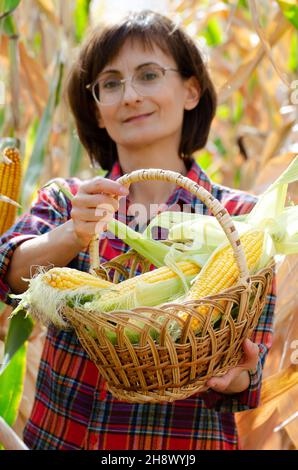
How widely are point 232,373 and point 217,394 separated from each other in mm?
142

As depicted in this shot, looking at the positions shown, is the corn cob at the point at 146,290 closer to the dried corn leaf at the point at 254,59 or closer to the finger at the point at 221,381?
the finger at the point at 221,381

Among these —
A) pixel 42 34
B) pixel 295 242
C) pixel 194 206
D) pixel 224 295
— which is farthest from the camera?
pixel 42 34

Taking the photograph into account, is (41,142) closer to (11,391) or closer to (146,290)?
(11,391)

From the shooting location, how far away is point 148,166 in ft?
4.85

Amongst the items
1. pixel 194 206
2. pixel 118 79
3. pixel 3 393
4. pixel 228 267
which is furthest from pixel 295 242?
pixel 3 393

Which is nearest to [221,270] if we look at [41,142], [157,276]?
[157,276]

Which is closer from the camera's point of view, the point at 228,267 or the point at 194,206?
the point at 228,267

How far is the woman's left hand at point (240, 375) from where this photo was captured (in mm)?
1143

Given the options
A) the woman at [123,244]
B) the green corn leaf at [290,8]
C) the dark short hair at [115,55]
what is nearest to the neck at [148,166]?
the woman at [123,244]

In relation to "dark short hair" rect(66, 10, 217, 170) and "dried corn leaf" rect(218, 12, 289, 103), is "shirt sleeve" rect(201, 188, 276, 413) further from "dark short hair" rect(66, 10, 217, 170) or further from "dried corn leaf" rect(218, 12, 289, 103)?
"dried corn leaf" rect(218, 12, 289, 103)

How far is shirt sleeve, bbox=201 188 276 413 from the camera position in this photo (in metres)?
1.33

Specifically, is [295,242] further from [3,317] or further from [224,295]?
[3,317]
